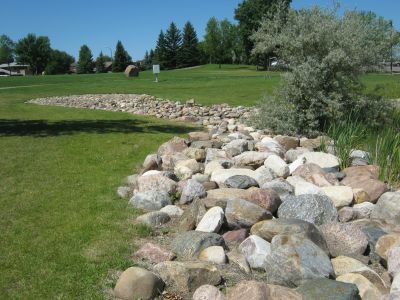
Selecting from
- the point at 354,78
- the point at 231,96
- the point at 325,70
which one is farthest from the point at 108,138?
the point at 231,96

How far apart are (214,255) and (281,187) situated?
1877mm

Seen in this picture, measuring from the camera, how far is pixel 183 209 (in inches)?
230

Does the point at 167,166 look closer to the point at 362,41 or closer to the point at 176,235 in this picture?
the point at 176,235

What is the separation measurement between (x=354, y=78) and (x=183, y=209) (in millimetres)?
7127

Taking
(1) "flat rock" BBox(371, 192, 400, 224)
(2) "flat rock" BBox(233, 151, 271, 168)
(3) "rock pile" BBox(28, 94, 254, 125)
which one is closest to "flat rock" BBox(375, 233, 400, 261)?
(1) "flat rock" BBox(371, 192, 400, 224)

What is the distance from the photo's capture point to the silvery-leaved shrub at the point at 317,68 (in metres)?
10.3

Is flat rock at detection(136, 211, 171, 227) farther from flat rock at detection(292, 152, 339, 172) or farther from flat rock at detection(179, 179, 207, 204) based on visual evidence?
flat rock at detection(292, 152, 339, 172)

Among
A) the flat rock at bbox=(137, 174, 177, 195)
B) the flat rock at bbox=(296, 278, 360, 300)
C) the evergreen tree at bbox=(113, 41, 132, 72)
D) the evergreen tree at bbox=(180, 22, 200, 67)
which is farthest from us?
the evergreen tree at bbox=(180, 22, 200, 67)

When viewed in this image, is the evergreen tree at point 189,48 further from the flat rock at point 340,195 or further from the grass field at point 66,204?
the flat rock at point 340,195

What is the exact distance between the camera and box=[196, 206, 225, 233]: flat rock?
4949 millimetres

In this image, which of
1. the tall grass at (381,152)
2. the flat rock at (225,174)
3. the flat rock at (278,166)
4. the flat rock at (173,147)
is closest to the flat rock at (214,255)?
the flat rock at (225,174)

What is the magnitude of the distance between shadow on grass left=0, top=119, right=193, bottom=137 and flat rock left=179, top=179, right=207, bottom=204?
5.62 meters

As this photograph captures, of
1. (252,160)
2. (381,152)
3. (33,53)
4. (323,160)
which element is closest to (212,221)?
(252,160)

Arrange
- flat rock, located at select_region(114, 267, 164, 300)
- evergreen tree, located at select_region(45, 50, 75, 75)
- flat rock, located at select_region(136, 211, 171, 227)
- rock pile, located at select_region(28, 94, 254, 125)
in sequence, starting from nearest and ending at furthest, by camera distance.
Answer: flat rock, located at select_region(114, 267, 164, 300)
flat rock, located at select_region(136, 211, 171, 227)
rock pile, located at select_region(28, 94, 254, 125)
evergreen tree, located at select_region(45, 50, 75, 75)
